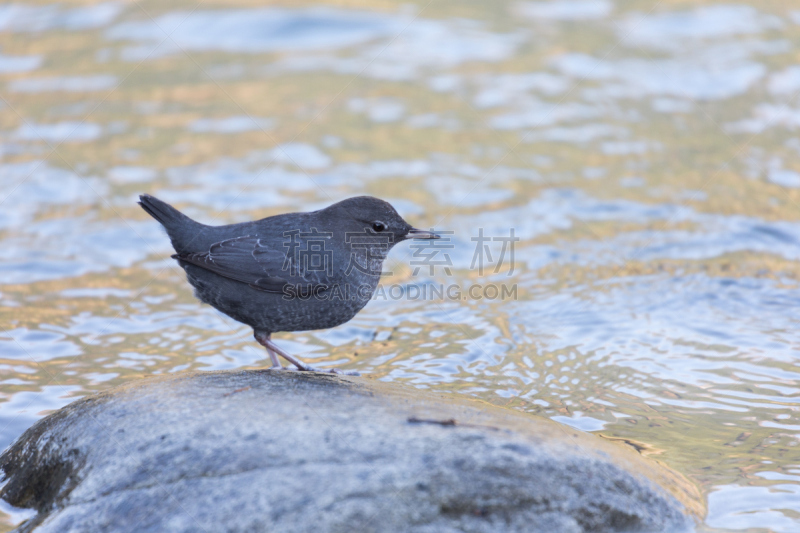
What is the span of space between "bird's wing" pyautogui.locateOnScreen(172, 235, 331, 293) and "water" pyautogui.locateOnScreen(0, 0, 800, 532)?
93cm

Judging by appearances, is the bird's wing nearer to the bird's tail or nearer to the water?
the bird's tail

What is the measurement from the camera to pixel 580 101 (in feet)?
32.6

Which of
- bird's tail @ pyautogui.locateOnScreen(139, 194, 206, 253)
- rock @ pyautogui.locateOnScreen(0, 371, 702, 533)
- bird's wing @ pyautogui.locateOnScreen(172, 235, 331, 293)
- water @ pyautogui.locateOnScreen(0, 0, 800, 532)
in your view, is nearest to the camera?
rock @ pyautogui.locateOnScreen(0, 371, 702, 533)

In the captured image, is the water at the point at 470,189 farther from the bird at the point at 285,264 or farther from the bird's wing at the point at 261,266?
the bird's wing at the point at 261,266

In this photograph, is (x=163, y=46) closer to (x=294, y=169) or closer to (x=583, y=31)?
(x=294, y=169)

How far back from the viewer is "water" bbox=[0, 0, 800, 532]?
487 centimetres

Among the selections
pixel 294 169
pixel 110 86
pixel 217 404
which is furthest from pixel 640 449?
pixel 110 86

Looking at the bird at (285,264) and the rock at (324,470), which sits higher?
the bird at (285,264)

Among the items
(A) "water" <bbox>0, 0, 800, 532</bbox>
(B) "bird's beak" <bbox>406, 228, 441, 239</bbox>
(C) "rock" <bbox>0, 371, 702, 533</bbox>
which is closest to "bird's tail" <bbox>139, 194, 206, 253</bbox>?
(A) "water" <bbox>0, 0, 800, 532</bbox>

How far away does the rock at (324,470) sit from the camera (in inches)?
118

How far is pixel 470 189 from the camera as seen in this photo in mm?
8305

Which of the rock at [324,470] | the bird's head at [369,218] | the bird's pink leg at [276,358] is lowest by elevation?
the rock at [324,470]

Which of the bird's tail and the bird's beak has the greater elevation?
the bird's tail

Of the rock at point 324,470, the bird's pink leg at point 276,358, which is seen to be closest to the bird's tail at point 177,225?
the bird's pink leg at point 276,358
